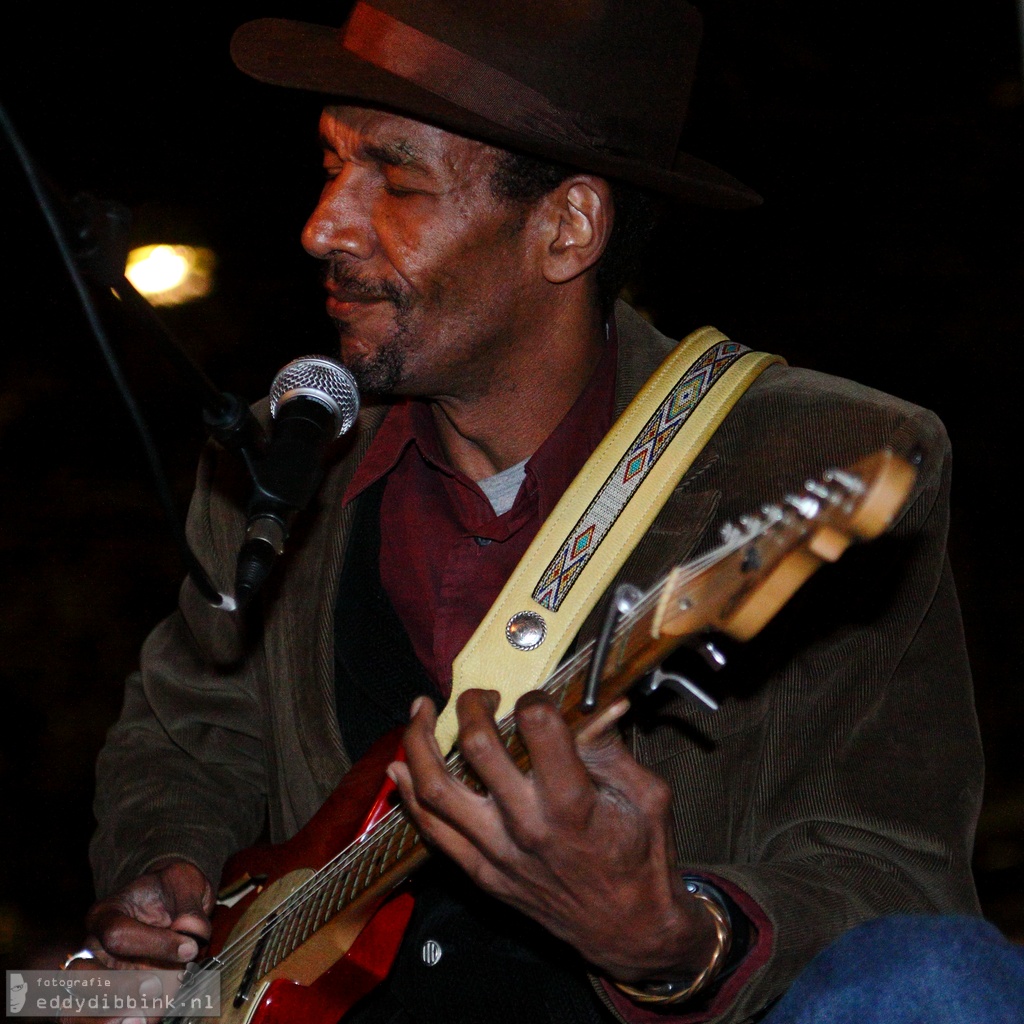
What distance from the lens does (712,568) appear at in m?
1.32

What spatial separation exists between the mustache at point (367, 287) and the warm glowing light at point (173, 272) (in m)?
2.13

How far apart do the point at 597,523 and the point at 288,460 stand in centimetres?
57

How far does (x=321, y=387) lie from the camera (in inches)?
67.2

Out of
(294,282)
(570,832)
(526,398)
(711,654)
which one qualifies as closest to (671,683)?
(711,654)

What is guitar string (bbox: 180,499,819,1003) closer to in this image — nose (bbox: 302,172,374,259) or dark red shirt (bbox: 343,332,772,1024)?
dark red shirt (bbox: 343,332,772,1024)

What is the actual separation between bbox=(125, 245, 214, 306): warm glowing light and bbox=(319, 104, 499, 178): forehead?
81.1 inches

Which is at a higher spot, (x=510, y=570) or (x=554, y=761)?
(x=554, y=761)

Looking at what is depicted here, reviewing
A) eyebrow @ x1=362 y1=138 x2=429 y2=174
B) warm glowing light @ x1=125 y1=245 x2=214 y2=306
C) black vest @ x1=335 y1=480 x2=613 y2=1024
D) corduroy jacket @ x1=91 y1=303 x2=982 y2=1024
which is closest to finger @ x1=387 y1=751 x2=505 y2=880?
corduroy jacket @ x1=91 y1=303 x2=982 y2=1024

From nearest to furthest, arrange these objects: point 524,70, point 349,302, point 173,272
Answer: point 524,70 → point 349,302 → point 173,272

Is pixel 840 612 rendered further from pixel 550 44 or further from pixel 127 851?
pixel 127 851

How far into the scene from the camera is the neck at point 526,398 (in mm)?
2260

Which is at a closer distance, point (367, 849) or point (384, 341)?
point (367, 849)

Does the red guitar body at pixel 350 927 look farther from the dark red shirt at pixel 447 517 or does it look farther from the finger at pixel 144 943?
the dark red shirt at pixel 447 517

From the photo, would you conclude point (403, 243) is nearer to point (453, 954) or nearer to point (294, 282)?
point (453, 954)
